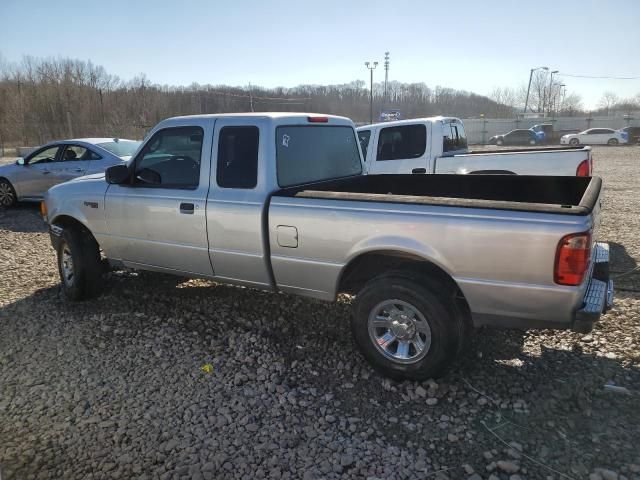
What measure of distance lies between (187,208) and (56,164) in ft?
25.9

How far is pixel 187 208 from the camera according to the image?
4.25m

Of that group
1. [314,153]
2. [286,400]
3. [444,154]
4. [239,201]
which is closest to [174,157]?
[239,201]

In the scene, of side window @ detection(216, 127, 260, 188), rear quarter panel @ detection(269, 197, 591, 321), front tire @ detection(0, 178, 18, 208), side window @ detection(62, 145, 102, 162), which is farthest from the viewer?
front tire @ detection(0, 178, 18, 208)

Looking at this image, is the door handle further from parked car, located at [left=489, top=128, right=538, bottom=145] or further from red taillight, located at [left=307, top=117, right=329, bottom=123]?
parked car, located at [left=489, top=128, right=538, bottom=145]

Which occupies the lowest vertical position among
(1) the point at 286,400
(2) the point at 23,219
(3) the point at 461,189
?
(1) the point at 286,400

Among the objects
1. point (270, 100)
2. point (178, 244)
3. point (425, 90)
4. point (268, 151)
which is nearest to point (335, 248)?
point (268, 151)

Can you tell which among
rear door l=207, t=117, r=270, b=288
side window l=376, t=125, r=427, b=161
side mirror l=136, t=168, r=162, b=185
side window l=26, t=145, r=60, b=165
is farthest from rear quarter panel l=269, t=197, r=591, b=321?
side window l=26, t=145, r=60, b=165

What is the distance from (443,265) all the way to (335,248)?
831 millimetres

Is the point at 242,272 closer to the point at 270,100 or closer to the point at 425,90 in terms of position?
the point at 270,100

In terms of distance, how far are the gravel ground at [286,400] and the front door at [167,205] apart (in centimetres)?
67

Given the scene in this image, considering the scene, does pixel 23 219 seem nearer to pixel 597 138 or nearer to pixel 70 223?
pixel 70 223

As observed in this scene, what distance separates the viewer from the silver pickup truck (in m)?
2.94

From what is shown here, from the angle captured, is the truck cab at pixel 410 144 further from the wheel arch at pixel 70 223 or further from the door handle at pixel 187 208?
the wheel arch at pixel 70 223

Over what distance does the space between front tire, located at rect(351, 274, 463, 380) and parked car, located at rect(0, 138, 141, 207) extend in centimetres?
798
